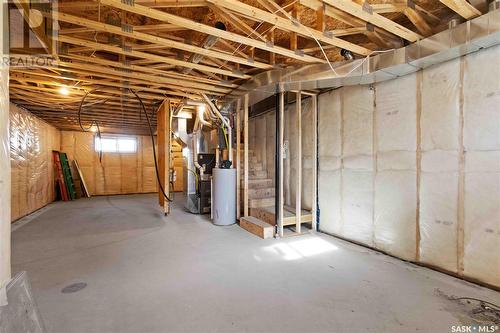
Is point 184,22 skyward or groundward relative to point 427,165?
skyward

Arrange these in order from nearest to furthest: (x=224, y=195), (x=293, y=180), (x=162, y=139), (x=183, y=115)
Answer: (x=224, y=195), (x=293, y=180), (x=162, y=139), (x=183, y=115)

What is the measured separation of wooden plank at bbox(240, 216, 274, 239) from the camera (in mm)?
3475

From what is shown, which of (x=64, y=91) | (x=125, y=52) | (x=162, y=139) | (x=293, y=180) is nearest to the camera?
(x=125, y=52)

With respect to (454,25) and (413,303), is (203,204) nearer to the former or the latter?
(413,303)

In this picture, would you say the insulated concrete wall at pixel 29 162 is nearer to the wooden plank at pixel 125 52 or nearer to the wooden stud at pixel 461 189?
the wooden plank at pixel 125 52

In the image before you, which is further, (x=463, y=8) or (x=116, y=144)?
(x=116, y=144)

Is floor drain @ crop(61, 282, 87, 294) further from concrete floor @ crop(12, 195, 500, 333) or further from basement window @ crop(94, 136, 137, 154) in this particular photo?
basement window @ crop(94, 136, 137, 154)

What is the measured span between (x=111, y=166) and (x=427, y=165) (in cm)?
878

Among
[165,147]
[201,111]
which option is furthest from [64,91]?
[201,111]

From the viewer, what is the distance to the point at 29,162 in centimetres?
504

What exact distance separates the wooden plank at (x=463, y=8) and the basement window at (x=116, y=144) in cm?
885

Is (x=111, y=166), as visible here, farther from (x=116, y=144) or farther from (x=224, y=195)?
(x=224, y=195)

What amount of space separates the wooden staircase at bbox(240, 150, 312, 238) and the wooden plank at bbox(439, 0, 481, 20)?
2897 mm

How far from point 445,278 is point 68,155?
31.2ft
